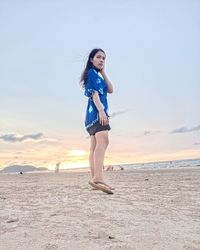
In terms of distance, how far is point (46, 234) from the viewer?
283cm

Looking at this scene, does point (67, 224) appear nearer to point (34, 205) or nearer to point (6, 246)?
point (6, 246)

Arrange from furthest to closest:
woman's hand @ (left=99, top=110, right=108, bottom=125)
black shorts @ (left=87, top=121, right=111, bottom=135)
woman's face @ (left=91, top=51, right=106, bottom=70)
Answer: woman's face @ (left=91, top=51, right=106, bottom=70), black shorts @ (left=87, top=121, right=111, bottom=135), woman's hand @ (left=99, top=110, right=108, bottom=125)

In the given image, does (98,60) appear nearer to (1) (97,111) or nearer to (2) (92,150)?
(1) (97,111)

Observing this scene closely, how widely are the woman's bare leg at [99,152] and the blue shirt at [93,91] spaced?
231 millimetres

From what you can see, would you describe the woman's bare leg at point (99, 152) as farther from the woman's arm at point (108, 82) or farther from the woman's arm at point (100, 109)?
the woman's arm at point (108, 82)

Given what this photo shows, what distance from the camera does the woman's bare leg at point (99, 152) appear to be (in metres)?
5.11

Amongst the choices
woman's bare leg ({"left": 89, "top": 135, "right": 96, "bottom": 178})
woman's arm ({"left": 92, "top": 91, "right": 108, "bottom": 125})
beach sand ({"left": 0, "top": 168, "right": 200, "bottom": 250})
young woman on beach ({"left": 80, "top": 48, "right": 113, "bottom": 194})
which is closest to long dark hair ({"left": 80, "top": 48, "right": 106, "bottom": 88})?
young woman on beach ({"left": 80, "top": 48, "right": 113, "bottom": 194})

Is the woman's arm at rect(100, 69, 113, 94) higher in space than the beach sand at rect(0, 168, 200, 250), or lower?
higher

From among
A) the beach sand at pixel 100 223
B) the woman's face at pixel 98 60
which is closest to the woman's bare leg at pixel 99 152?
the beach sand at pixel 100 223

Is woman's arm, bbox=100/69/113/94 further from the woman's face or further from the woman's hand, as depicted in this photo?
the woman's hand

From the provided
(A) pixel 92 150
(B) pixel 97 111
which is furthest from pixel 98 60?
(A) pixel 92 150

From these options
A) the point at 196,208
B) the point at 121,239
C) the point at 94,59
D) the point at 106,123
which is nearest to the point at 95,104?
the point at 106,123

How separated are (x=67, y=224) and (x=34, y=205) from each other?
114 centimetres

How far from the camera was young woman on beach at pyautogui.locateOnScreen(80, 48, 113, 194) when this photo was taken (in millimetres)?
5090
